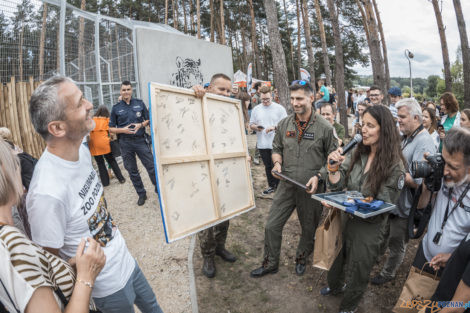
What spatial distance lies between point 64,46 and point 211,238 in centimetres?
485

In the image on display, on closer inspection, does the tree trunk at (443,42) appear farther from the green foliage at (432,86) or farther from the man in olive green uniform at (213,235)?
the green foliage at (432,86)

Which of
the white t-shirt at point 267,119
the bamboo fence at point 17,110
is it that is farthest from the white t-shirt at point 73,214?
the white t-shirt at point 267,119

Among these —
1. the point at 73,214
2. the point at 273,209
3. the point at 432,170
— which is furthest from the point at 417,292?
the point at 73,214

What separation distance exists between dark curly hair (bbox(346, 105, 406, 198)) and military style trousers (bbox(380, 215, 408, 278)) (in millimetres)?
952

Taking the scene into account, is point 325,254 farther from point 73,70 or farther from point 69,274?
point 73,70

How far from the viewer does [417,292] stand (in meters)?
2.05

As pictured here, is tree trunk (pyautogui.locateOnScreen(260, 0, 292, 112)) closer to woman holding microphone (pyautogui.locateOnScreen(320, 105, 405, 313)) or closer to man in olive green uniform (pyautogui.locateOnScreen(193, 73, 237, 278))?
man in olive green uniform (pyautogui.locateOnScreen(193, 73, 237, 278))

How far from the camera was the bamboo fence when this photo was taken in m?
4.67

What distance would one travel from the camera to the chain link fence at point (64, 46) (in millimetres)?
4547

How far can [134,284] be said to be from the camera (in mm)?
1979

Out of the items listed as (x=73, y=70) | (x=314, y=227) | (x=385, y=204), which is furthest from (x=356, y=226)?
(x=73, y=70)

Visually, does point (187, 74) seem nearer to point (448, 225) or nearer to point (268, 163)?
point (268, 163)

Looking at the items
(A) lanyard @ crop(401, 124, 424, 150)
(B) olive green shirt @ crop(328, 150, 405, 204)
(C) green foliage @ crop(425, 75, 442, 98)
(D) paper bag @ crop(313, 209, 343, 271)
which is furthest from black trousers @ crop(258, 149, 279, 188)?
(C) green foliage @ crop(425, 75, 442, 98)

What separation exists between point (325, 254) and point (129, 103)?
4.30 m
